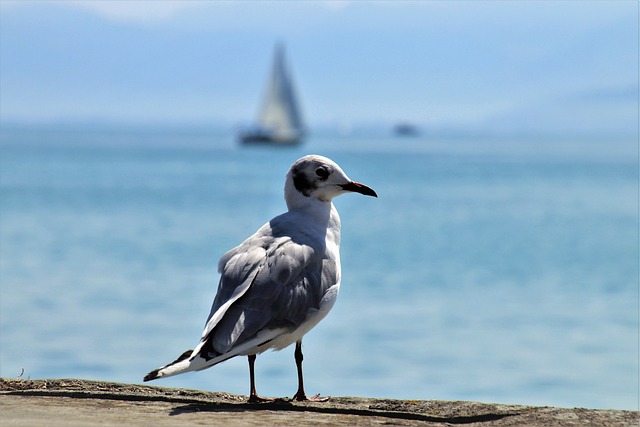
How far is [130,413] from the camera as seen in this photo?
567cm

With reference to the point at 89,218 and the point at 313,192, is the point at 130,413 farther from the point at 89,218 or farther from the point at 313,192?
the point at 89,218

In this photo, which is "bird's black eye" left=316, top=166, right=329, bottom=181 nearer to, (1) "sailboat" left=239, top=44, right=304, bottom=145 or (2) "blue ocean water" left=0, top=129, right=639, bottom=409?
(2) "blue ocean water" left=0, top=129, right=639, bottom=409

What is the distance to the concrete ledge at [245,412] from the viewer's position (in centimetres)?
549

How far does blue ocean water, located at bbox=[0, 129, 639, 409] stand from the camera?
17.7 metres

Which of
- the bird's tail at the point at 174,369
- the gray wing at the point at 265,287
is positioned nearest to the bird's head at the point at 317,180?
the gray wing at the point at 265,287

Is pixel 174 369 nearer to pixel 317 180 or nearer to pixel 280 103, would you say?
pixel 317 180

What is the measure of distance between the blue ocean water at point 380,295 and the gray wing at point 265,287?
8.82 m

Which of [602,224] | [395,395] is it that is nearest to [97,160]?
[602,224]

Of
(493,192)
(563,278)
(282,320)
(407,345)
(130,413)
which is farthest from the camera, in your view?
(493,192)

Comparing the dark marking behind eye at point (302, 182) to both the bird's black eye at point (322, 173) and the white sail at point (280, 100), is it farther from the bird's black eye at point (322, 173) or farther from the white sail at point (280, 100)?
the white sail at point (280, 100)

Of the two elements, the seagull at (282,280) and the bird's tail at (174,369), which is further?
the seagull at (282,280)

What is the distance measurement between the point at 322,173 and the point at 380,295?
1978 centimetres

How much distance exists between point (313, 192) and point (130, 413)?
6.72 feet

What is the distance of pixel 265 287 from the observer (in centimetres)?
625
